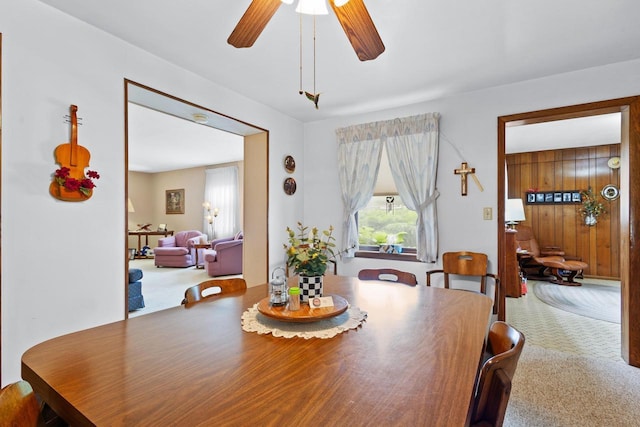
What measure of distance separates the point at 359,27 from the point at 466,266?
2356mm

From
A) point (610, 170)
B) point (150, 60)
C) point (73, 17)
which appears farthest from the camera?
point (610, 170)

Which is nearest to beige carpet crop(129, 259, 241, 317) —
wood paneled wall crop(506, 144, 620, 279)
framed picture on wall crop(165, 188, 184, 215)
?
framed picture on wall crop(165, 188, 184, 215)

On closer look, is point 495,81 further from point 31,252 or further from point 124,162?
point 31,252

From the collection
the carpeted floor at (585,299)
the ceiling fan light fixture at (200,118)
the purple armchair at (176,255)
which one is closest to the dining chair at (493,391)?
the ceiling fan light fixture at (200,118)

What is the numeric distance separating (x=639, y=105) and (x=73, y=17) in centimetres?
399

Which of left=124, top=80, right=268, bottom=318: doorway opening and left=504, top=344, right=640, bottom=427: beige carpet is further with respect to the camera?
left=124, top=80, right=268, bottom=318: doorway opening

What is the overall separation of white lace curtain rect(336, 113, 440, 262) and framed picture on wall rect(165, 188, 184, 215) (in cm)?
645

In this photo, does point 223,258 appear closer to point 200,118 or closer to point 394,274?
point 200,118

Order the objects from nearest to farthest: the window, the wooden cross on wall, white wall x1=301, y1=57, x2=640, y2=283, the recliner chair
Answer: white wall x1=301, y1=57, x2=640, y2=283 < the wooden cross on wall < the window < the recliner chair

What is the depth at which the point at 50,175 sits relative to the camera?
1805 millimetres

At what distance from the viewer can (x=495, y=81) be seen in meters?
2.74

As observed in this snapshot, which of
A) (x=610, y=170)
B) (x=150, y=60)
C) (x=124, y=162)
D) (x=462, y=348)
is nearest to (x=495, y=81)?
(x=462, y=348)

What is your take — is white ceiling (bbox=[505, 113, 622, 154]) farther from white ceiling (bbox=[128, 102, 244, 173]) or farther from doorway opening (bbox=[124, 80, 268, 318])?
white ceiling (bbox=[128, 102, 244, 173])

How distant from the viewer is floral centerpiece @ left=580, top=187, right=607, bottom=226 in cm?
531
